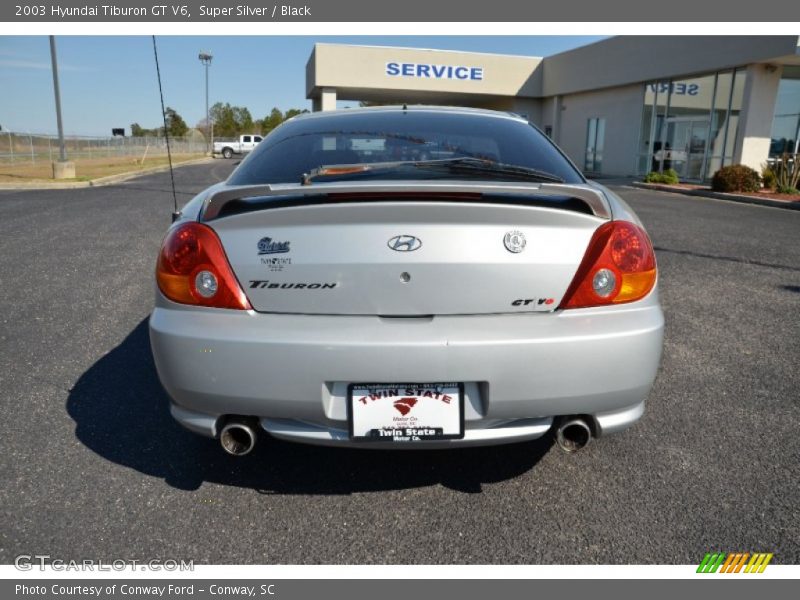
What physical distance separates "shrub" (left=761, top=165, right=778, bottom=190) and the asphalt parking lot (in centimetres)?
1420

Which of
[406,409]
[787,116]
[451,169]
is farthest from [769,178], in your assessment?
[406,409]

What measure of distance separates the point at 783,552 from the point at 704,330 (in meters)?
2.69

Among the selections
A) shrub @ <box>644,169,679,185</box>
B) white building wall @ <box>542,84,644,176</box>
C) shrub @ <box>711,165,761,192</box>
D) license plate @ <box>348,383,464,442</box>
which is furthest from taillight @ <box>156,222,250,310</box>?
white building wall @ <box>542,84,644,176</box>

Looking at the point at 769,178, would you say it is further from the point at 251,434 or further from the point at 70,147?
the point at 70,147

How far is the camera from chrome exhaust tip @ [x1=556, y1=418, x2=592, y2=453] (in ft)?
7.23

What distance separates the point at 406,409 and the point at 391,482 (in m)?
0.61

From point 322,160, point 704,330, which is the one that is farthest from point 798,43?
point 322,160

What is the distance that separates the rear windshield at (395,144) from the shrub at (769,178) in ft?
52.4

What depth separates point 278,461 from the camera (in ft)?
9.00

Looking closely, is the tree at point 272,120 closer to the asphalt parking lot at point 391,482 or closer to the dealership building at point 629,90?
the dealership building at point 629,90

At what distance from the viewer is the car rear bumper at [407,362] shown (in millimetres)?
2021

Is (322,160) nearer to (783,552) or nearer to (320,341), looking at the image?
(320,341)

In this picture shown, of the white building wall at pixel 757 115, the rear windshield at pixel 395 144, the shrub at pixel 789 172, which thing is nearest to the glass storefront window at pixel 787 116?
the white building wall at pixel 757 115

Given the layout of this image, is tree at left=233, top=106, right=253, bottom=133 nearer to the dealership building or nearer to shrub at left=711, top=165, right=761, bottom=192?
the dealership building
